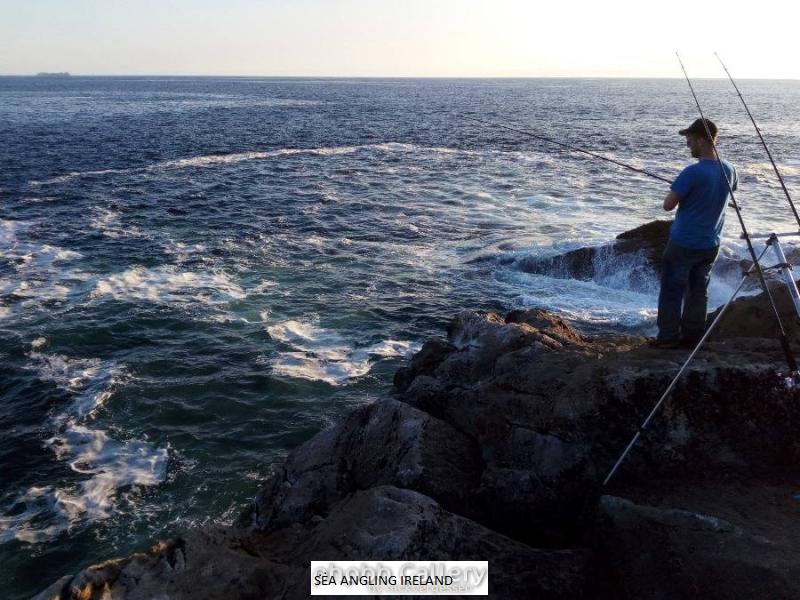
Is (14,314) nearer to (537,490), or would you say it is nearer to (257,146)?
(537,490)

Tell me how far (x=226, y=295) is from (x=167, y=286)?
1996 millimetres

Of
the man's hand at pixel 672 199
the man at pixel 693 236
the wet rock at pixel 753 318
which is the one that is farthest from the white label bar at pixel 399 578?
the wet rock at pixel 753 318

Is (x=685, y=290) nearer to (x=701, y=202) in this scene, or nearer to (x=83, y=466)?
(x=701, y=202)

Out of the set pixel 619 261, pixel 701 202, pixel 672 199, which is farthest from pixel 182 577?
pixel 619 261

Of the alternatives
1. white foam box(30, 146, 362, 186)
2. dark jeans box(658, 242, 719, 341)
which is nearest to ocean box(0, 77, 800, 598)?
white foam box(30, 146, 362, 186)

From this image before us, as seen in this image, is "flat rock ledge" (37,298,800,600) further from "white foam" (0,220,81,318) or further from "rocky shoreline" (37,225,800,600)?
"white foam" (0,220,81,318)

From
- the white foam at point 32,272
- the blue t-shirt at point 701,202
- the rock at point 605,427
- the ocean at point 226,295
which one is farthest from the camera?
the white foam at point 32,272

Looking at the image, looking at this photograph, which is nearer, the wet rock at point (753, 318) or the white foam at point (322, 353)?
the wet rock at point (753, 318)

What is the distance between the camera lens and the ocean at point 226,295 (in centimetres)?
892

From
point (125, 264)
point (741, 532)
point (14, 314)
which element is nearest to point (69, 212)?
point (125, 264)

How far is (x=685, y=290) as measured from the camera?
6871 millimetres

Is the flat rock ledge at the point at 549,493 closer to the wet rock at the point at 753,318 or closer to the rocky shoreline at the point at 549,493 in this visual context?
the rocky shoreline at the point at 549,493

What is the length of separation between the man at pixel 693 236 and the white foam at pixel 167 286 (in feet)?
39.0

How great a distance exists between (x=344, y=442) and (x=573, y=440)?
2.60 meters
